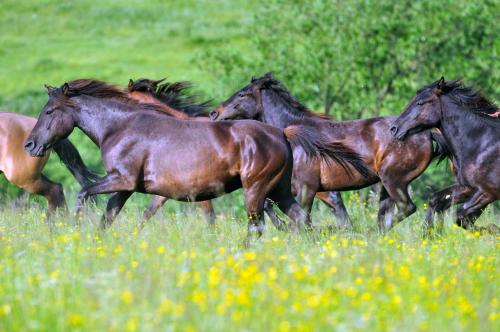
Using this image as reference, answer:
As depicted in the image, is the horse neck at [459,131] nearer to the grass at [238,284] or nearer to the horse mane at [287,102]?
the grass at [238,284]

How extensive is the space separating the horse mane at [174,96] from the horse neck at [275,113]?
0.73m

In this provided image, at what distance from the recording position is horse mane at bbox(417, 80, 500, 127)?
10016 mm

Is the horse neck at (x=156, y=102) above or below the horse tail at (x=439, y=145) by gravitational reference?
above

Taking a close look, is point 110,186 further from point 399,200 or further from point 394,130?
point 399,200

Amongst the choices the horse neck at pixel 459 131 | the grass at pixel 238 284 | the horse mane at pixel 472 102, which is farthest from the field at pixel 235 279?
the horse mane at pixel 472 102

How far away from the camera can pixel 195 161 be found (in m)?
9.12

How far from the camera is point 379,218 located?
37.7 ft

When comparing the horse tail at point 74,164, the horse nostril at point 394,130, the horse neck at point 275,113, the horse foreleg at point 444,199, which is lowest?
the horse tail at point 74,164

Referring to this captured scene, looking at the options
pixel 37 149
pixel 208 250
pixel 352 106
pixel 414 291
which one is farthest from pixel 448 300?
→ pixel 352 106

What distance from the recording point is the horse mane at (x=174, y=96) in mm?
11461

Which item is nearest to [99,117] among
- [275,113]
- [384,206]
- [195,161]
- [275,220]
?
[195,161]

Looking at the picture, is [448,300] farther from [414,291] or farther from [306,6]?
[306,6]

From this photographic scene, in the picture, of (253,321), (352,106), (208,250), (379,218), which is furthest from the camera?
(352,106)

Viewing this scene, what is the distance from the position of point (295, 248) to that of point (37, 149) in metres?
3.02
